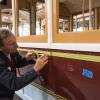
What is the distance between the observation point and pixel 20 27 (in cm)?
355

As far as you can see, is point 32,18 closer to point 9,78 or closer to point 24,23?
point 24,23

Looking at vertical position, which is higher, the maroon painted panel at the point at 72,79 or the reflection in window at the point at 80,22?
the reflection in window at the point at 80,22

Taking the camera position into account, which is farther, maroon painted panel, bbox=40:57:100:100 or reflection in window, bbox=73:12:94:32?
reflection in window, bbox=73:12:94:32

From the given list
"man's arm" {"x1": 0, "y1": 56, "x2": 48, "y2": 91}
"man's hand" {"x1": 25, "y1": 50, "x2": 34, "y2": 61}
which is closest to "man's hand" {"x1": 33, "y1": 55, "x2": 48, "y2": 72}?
"man's arm" {"x1": 0, "y1": 56, "x2": 48, "y2": 91}

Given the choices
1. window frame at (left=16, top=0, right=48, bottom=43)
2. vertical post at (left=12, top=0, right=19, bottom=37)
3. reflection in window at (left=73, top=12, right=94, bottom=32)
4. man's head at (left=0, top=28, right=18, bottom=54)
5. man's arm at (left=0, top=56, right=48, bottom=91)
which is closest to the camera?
reflection in window at (left=73, top=12, right=94, bottom=32)

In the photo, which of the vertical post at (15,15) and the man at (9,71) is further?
the vertical post at (15,15)

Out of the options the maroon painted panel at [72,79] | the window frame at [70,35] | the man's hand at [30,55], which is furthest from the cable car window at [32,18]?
the maroon painted panel at [72,79]

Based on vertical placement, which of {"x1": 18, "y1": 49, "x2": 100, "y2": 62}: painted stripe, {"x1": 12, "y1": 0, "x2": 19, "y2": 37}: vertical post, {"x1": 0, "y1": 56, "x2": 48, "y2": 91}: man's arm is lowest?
{"x1": 0, "y1": 56, "x2": 48, "y2": 91}: man's arm

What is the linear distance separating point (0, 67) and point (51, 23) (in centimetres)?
56

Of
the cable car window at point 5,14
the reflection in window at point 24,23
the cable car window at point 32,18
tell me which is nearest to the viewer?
the cable car window at point 32,18

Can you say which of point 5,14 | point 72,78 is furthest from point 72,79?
point 5,14

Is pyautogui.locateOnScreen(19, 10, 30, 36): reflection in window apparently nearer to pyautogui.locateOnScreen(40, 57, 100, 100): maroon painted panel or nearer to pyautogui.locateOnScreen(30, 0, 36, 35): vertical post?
pyautogui.locateOnScreen(30, 0, 36, 35): vertical post

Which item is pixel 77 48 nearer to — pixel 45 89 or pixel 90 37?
pixel 90 37

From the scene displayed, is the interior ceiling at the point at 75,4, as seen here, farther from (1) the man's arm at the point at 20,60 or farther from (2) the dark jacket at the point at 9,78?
(1) the man's arm at the point at 20,60
